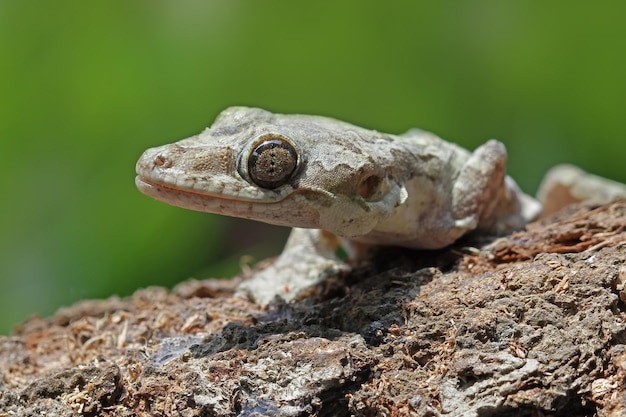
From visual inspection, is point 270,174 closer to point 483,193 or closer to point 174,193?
point 174,193

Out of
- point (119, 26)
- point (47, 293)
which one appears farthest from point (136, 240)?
point (119, 26)

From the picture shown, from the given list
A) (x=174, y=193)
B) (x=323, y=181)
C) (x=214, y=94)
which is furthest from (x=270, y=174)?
(x=214, y=94)

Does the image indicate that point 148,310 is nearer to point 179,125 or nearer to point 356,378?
point 356,378

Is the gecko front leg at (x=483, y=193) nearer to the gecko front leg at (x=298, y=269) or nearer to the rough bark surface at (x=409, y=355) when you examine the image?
the rough bark surface at (x=409, y=355)

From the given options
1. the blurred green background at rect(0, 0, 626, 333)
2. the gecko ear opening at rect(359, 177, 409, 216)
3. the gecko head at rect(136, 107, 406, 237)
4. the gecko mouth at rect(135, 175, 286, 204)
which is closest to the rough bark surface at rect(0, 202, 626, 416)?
the gecko ear opening at rect(359, 177, 409, 216)

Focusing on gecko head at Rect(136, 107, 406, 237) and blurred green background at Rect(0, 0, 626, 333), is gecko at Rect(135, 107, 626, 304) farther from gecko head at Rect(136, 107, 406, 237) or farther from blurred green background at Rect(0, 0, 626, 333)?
blurred green background at Rect(0, 0, 626, 333)

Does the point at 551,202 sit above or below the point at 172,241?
above
